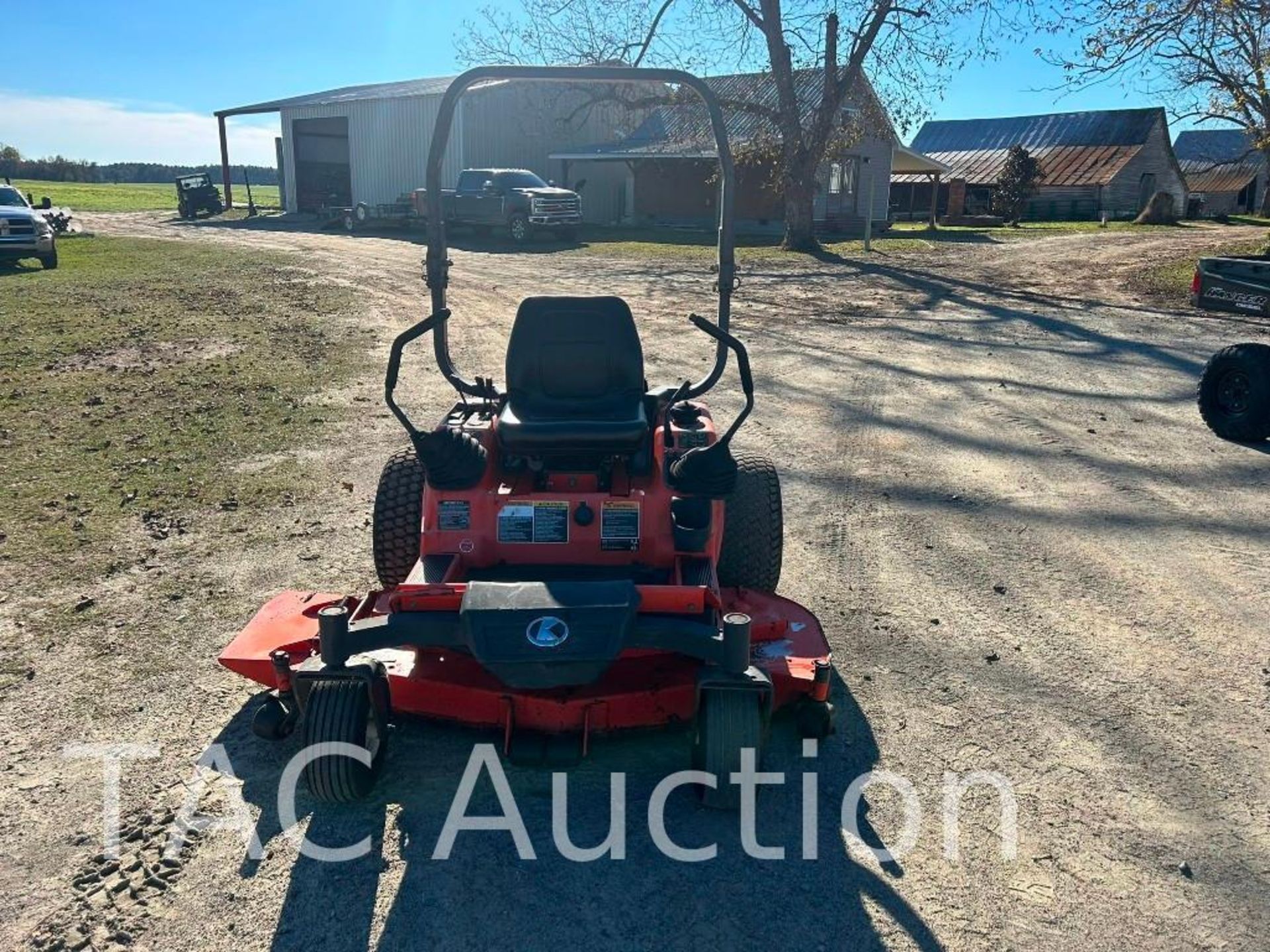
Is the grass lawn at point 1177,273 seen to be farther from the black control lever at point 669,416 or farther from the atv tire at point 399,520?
the atv tire at point 399,520

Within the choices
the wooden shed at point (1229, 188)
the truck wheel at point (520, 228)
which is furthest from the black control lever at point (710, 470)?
the wooden shed at point (1229, 188)

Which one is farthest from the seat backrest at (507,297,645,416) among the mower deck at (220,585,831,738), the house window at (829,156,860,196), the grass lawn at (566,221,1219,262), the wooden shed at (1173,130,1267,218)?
the wooden shed at (1173,130,1267,218)

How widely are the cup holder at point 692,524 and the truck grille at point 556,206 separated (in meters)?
21.7

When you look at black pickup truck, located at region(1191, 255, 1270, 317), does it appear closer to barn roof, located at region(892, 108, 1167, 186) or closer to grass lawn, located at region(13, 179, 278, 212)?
grass lawn, located at region(13, 179, 278, 212)

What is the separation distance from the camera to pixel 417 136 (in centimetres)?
3303

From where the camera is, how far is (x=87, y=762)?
3344 millimetres

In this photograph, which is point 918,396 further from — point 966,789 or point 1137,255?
point 1137,255

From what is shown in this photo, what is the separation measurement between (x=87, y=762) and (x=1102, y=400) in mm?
Result: 8309

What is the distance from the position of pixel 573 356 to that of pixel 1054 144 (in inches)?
1895

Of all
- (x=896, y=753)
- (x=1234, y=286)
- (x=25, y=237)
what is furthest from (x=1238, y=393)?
(x=25, y=237)

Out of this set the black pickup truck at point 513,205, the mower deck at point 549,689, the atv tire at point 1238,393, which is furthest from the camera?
the black pickup truck at point 513,205

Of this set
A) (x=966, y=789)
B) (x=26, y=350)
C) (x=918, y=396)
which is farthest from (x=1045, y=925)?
(x=26, y=350)

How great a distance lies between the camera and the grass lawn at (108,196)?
127 ft

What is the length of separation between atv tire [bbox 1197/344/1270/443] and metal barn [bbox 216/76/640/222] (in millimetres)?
23940
